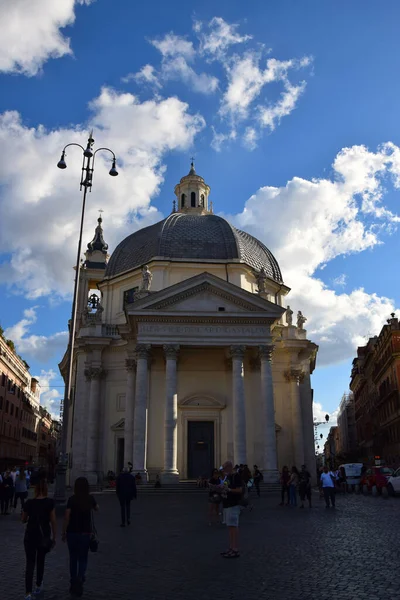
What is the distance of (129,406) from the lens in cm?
3256

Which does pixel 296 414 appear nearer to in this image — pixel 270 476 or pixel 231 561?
pixel 270 476

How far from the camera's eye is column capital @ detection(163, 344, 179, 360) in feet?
100

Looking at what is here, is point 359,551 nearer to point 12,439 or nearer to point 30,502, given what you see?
point 30,502

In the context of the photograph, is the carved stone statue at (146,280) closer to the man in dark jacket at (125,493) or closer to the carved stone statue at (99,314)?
the carved stone statue at (99,314)

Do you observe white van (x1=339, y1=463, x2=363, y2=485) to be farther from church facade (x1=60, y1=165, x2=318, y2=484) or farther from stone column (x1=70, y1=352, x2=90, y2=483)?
stone column (x1=70, y1=352, x2=90, y2=483)

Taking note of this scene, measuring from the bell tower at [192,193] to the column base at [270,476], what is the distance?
2461 cm

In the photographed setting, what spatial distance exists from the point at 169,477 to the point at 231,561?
20087 millimetres

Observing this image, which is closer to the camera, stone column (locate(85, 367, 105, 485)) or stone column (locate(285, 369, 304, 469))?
stone column (locate(85, 367, 105, 485))

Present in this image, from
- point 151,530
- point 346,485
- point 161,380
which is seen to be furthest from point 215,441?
point 151,530

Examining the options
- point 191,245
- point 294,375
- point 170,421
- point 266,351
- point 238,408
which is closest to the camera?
point 170,421

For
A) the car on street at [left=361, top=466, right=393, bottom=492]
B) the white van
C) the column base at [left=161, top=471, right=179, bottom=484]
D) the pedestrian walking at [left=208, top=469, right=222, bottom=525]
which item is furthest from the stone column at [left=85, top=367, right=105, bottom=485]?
the pedestrian walking at [left=208, top=469, right=222, bottom=525]

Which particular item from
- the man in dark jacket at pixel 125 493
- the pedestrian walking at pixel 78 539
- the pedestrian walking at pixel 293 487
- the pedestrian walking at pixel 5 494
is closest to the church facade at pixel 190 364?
the pedestrian walking at pixel 293 487

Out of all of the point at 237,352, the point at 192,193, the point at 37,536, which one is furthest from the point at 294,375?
the point at 37,536

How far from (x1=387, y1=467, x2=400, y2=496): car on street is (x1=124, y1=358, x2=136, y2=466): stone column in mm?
13741
